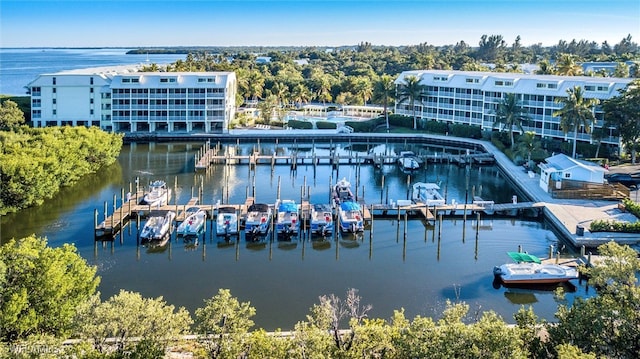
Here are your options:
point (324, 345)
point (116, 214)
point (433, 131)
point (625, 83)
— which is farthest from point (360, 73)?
point (324, 345)

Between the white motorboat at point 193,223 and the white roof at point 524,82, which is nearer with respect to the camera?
the white motorboat at point 193,223

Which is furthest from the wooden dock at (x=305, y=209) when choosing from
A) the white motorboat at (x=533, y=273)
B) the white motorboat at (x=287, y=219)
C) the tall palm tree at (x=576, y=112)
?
the tall palm tree at (x=576, y=112)

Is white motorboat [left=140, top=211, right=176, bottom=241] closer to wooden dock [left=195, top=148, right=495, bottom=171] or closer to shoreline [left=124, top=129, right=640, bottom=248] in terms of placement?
wooden dock [left=195, top=148, right=495, bottom=171]

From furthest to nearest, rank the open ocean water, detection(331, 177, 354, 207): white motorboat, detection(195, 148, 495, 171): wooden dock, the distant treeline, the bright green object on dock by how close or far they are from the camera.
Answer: detection(195, 148, 495, 171): wooden dock → detection(331, 177, 354, 207): white motorboat → the distant treeline → the bright green object on dock → the open ocean water

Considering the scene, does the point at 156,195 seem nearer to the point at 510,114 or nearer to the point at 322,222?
the point at 322,222

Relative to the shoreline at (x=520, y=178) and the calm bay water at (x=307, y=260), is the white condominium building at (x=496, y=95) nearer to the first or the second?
the shoreline at (x=520, y=178)

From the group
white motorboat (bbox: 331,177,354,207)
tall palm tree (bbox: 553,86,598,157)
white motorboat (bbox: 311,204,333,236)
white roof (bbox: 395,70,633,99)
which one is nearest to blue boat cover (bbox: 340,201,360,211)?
white motorboat (bbox: 311,204,333,236)

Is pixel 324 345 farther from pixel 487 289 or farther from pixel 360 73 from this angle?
pixel 360 73
